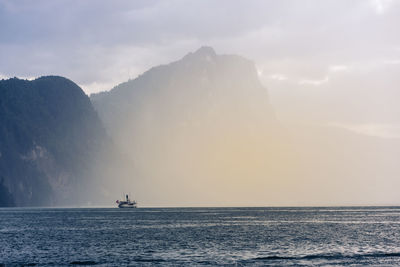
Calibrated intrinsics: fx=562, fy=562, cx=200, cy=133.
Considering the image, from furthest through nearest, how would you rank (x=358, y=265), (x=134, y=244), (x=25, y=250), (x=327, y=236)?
(x=327, y=236), (x=134, y=244), (x=25, y=250), (x=358, y=265)

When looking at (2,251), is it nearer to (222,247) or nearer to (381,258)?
(222,247)

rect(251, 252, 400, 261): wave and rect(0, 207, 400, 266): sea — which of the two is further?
rect(251, 252, 400, 261): wave

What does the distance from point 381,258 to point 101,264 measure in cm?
3441

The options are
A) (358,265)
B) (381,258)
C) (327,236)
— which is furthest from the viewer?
(327,236)

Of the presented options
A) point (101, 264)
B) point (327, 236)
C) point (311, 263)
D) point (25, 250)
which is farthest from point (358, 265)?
point (25, 250)

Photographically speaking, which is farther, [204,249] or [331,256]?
[204,249]

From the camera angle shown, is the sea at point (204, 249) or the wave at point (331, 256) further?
the wave at point (331, 256)

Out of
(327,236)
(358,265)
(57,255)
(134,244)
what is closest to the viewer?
(358,265)

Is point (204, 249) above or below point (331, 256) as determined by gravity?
above

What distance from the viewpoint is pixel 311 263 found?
65875mm

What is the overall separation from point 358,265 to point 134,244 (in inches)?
1492

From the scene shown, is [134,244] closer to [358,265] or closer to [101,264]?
[101,264]

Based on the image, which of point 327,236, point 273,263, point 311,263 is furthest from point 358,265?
point 327,236

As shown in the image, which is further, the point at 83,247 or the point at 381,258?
the point at 83,247
